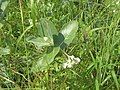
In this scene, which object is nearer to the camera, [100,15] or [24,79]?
[24,79]

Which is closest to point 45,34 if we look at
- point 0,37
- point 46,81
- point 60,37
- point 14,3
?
point 60,37

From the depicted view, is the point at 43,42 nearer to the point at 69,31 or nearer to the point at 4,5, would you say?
the point at 69,31

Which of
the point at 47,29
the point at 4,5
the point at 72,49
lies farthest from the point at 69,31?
the point at 4,5

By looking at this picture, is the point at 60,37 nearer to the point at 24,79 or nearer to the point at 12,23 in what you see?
the point at 24,79

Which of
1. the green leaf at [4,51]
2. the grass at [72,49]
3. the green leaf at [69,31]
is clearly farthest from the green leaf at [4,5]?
the green leaf at [69,31]

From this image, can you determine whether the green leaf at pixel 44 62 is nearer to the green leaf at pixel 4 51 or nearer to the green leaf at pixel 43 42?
the green leaf at pixel 43 42

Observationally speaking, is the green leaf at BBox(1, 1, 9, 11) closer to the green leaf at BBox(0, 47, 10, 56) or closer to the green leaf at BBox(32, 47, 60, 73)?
the green leaf at BBox(0, 47, 10, 56)
